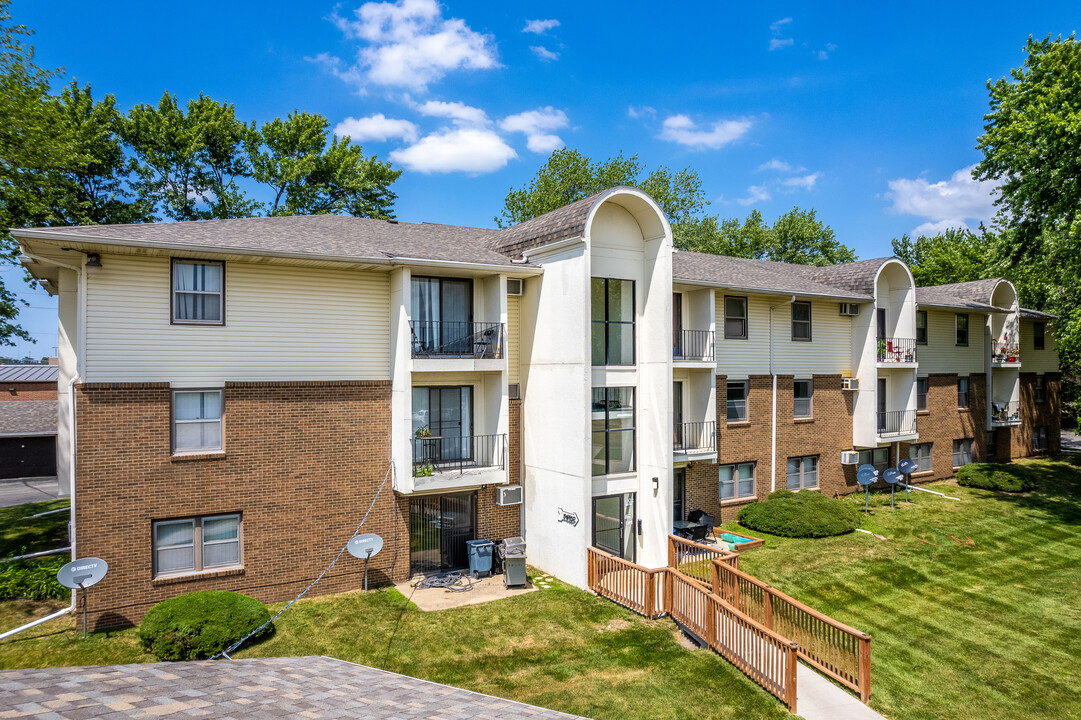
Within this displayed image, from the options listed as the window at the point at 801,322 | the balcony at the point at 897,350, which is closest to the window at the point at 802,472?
the window at the point at 801,322

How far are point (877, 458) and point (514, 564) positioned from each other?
18.4 metres

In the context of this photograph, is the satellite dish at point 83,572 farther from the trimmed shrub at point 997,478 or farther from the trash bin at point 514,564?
the trimmed shrub at point 997,478

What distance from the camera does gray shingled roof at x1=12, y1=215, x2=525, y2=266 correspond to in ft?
40.6

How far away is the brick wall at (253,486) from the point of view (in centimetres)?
1210

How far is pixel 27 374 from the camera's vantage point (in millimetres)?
43344

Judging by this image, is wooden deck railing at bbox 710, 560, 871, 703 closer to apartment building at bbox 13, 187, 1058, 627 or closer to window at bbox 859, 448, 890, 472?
apartment building at bbox 13, 187, 1058, 627

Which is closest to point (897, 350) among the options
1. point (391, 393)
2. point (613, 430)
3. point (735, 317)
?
point (735, 317)

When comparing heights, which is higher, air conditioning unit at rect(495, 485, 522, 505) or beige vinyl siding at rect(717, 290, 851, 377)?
beige vinyl siding at rect(717, 290, 851, 377)

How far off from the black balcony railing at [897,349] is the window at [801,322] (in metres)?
3.54

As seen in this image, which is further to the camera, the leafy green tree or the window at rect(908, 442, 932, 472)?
the leafy green tree

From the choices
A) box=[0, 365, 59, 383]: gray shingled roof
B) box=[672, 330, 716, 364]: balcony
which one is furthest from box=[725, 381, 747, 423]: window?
box=[0, 365, 59, 383]: gray shingled roof

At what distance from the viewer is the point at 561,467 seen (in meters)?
15.5

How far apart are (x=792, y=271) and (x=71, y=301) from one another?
2503cm

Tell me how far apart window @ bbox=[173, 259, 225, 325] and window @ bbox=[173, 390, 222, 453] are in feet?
5.20
